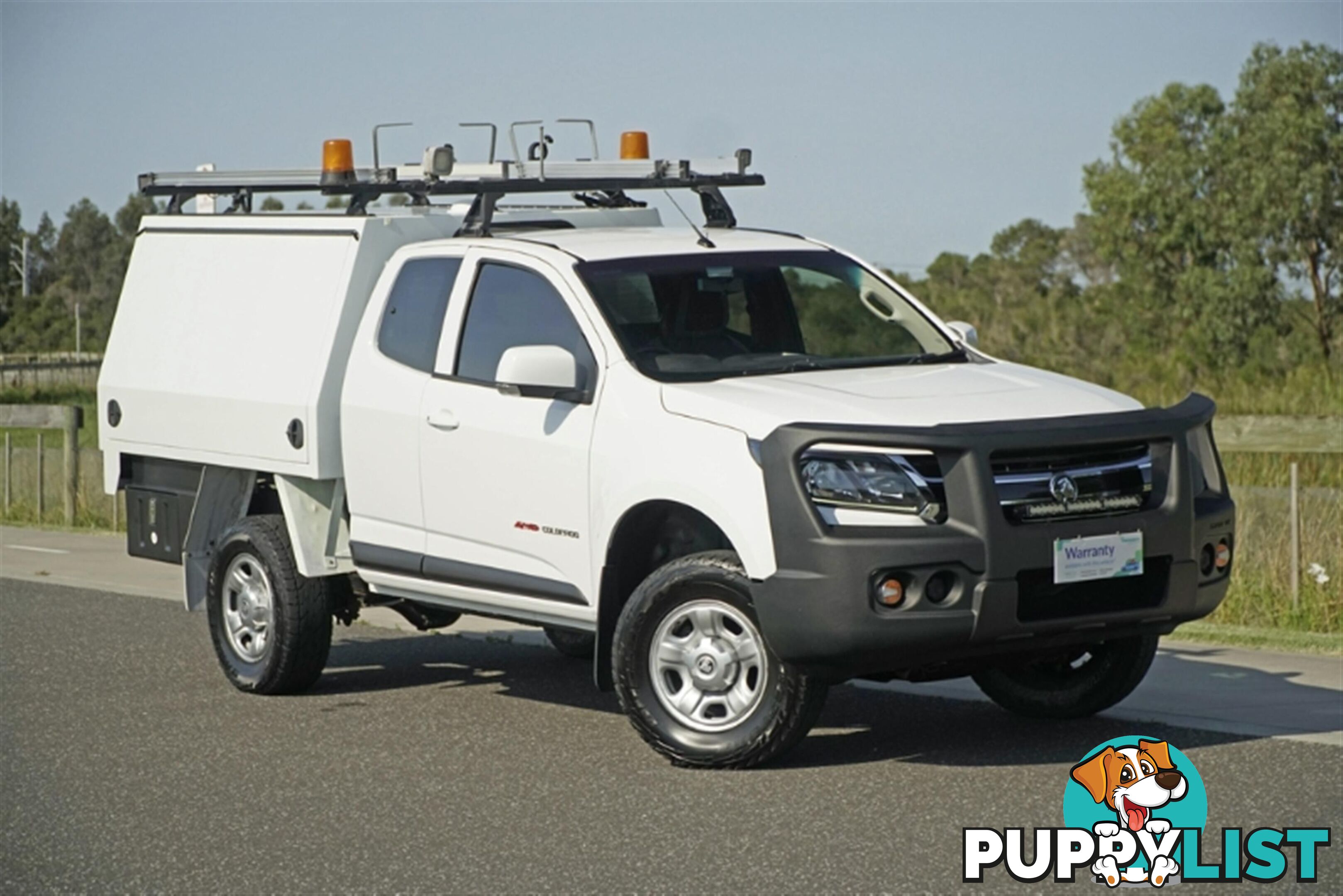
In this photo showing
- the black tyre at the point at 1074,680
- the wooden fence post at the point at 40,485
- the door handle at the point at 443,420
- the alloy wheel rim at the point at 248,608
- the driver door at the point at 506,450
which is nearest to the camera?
the driver door at the point at 506,450

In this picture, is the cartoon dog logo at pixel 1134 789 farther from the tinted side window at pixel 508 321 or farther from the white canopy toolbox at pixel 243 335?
the white canopy toolbox at pixel 243 335

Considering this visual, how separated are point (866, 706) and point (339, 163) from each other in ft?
12.1

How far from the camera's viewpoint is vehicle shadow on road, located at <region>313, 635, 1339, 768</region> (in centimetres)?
845

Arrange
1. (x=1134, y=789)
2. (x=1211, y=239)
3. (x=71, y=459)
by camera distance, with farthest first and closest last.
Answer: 1. (x=1211, y=239)
2. (x=71, y=459)
3. (x=1134, y=789)

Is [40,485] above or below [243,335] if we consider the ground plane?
below

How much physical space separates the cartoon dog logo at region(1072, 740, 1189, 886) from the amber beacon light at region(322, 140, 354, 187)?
4630mm

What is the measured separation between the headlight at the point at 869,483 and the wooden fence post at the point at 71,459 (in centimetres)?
1485

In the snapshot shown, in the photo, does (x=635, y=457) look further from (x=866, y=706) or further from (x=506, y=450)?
(x=866, y=706)

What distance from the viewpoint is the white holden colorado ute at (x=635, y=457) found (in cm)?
760

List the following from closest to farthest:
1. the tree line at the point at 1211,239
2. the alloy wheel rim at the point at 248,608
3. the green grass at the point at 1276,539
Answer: the alloy wheel rim at the point at 248,608
the green grass at the point at 1276,539
the tree line at the point at 1211,239

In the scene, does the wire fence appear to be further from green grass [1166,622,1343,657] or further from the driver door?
the driver door

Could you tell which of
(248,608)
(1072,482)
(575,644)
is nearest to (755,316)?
(1072,482)

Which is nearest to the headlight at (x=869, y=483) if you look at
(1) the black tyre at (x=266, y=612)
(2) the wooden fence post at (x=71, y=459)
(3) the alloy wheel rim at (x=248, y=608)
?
(1) the black tyre at (x=266, y=612)

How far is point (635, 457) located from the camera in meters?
8.28
